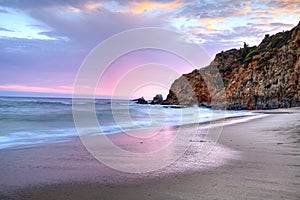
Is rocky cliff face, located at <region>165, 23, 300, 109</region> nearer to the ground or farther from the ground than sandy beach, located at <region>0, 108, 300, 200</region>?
farther from the ground

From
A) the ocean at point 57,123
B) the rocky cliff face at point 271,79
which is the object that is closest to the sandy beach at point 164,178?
the ocean at point 57,123

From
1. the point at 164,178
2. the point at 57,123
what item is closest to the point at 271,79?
the point at 57,123

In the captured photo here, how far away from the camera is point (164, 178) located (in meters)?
3.94

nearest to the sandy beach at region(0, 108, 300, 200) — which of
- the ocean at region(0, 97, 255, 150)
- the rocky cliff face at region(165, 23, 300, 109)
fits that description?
the ocean at region(0, 97, 255, 150)

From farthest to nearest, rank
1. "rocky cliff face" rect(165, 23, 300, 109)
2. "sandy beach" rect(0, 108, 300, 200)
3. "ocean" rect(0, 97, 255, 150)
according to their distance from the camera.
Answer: "rocky cliff face" rect(165, 23, 300, 109), "ocean" rect(0, 97, 255, 150), "sandy beach" rect(0, 108, 300, 200)

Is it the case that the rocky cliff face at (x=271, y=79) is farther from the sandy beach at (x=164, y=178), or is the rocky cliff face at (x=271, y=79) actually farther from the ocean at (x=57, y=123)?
the sandy beach at (x=164, y=178)

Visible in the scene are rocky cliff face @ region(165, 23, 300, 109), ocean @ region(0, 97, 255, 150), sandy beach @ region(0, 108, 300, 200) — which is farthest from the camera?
rocky cliff face @ region(165, 23, 300, 109)

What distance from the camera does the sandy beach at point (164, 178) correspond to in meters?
3.25

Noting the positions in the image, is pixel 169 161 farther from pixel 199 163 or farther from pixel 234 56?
pixel 234 56

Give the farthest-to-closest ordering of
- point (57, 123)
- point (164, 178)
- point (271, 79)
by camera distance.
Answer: point (271, 79)
point (57, 123)
point (164, 178)

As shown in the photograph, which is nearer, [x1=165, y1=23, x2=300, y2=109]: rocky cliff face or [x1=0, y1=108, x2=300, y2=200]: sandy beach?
[x1=0, y1=108, x2=300, y2=200]: sandy beach

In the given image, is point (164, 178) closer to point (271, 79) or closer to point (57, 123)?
point (57, 123)

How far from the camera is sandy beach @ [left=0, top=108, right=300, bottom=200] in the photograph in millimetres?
3252

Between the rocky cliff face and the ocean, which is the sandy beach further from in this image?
the rocky cliff face
